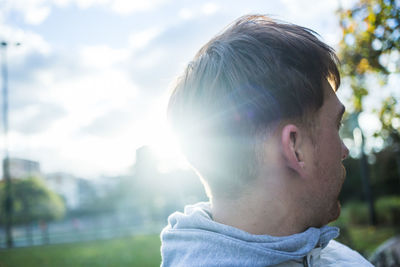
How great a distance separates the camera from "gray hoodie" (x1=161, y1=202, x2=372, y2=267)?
1205 mm

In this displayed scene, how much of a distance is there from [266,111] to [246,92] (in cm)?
10

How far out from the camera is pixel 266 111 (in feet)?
4.10

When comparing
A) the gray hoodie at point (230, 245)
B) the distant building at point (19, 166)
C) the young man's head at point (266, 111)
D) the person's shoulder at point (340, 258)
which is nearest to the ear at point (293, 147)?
the young man's head at point (266, 111)

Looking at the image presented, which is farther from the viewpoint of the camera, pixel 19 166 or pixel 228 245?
pixel 19 166

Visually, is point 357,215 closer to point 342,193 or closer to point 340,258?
point 342,193

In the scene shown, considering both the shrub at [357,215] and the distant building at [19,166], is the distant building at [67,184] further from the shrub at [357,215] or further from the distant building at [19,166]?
the shrub at [357,215]

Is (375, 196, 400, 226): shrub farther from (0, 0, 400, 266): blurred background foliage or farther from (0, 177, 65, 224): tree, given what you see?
(0, 177, 65, 224): tree

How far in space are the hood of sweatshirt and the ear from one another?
0.24 m

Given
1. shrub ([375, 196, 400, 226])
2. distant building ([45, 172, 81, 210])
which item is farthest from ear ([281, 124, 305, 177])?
distant building ([45, 172, 81, 210])

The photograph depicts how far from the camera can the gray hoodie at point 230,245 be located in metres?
1.21

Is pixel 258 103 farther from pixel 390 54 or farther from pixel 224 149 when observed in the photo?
pixel 390 54

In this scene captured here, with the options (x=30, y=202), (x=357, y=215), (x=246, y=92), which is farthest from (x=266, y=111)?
(x=30, y=202)

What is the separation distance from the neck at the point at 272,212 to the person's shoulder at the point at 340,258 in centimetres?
25

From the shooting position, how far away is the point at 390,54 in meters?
2.73
